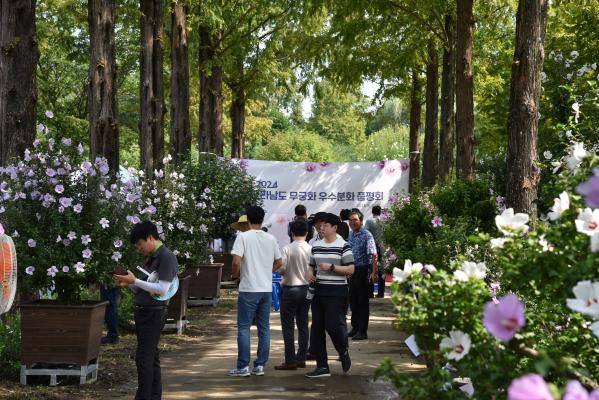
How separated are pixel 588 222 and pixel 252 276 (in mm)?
7365

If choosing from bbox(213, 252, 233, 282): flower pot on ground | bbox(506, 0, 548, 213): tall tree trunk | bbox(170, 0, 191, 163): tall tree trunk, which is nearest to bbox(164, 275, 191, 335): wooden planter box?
bbox(506, 0, 548, 213): tall tree trunk

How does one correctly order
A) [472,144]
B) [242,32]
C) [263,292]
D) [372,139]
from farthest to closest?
[372,139] → [242,32] → [472,144] → [263,292]

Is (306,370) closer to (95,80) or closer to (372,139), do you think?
(95,80)

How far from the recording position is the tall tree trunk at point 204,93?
26.9m

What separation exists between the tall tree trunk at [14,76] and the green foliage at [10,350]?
6.52 feet

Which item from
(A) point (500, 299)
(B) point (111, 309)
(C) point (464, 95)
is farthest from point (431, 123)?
(A) point (500, 299)

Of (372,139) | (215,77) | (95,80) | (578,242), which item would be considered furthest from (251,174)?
(372,139)

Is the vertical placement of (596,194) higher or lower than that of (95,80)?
lower

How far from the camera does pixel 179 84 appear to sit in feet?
71.8

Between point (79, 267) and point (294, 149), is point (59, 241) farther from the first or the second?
point (294, 149)

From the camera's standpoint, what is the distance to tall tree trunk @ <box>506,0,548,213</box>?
10.9 m

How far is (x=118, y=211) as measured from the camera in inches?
433

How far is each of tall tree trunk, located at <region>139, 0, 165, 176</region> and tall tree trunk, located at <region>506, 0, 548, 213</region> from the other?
896 cm

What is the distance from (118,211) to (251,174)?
17119mm
